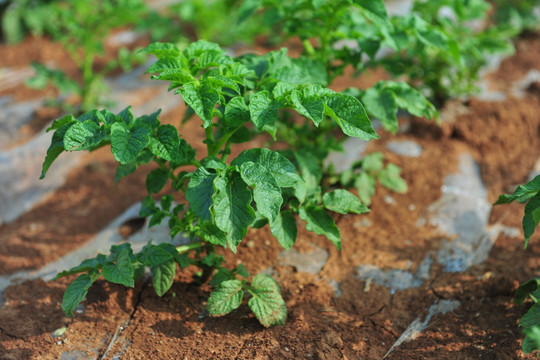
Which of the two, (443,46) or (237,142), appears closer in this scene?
(237,142)

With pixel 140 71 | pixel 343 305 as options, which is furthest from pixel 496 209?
pixel 140 71

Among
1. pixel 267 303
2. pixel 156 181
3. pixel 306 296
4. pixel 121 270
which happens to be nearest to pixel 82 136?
pixel 156 181

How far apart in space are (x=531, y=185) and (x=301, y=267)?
1210 mm

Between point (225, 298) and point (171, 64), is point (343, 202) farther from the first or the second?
point (171, 64)

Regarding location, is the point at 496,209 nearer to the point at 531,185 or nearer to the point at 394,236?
the point at 394,236

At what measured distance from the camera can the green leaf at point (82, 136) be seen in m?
2.12

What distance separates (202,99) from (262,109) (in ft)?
0.80

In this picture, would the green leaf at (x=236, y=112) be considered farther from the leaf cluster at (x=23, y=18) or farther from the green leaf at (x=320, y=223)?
the leaf cluster at (x=23, y=18)

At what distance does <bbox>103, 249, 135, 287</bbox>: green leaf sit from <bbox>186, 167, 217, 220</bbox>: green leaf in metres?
0.46

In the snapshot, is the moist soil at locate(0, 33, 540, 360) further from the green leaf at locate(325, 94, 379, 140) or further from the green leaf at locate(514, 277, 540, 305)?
the green leaf at locate(325, 94, 379, 140)

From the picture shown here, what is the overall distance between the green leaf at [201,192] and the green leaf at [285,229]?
1.39 feet

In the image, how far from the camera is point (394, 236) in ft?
10.3

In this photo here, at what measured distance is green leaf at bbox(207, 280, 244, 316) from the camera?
7.65 feet

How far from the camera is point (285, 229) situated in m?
2.43
